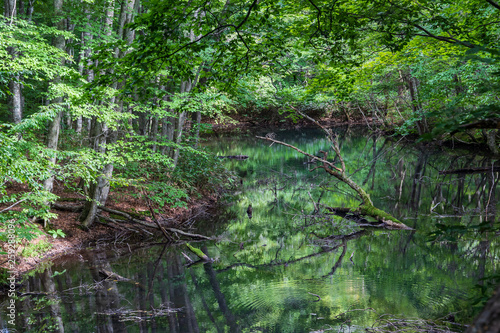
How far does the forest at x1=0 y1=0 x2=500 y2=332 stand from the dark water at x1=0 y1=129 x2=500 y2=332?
1.44 ft

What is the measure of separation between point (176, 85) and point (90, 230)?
4.83 metres

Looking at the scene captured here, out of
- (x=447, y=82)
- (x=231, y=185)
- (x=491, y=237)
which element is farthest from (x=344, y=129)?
(x=491, y=237)

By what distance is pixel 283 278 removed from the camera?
7.02m

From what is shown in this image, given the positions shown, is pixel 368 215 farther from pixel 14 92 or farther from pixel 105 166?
pixel 14 92

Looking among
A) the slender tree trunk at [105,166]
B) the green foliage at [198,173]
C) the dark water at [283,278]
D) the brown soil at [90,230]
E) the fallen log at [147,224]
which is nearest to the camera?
the dark water at [283,278]

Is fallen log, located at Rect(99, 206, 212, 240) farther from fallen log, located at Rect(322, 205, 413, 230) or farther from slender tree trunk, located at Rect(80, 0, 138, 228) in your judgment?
fallen log, located at Rect(322, 205, 413, 230)

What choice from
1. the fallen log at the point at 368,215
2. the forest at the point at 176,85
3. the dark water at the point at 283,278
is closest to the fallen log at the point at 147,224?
the forest at the point at 176,85

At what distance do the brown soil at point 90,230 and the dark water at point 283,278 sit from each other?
1.52 ft

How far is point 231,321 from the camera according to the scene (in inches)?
218

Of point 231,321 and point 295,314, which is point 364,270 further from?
point 231,321

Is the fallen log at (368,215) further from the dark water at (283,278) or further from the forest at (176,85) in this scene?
the dark water at (283,278)

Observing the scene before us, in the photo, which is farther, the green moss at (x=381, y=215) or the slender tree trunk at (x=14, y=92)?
the green moss at (x=381, y=215)

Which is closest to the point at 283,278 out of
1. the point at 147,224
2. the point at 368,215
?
the point at 147,224

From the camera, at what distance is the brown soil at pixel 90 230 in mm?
7777
